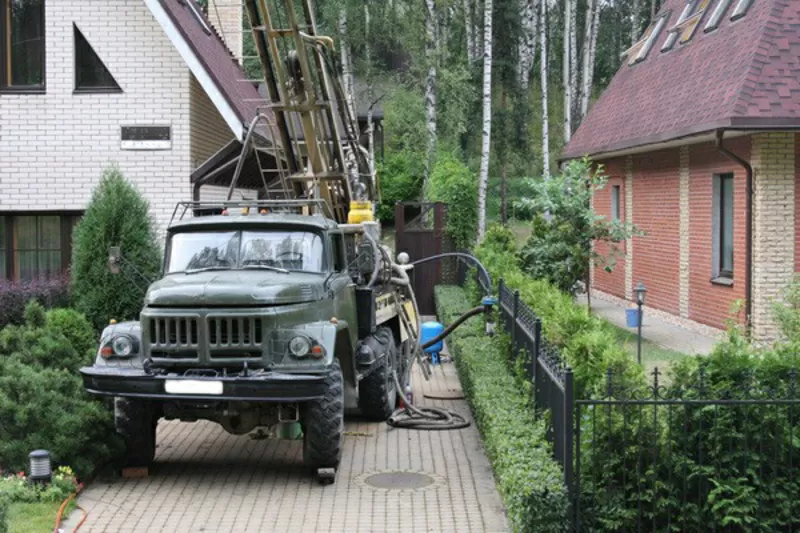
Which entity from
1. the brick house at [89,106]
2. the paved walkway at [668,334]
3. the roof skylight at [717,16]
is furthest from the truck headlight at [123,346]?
the roof skylight at [717,16]

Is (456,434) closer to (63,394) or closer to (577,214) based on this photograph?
(63,394)

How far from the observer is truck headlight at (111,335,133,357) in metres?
9.80

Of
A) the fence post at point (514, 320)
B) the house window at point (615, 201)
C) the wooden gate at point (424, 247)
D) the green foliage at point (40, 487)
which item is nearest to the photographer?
the green foliage at point (40, 487)

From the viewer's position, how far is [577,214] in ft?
58.9

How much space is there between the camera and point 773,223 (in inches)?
635

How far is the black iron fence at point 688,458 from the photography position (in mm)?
7398

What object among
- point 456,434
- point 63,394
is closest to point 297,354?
point 63,394

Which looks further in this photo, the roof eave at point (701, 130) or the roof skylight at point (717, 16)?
the roof skylight at point (717, 16)

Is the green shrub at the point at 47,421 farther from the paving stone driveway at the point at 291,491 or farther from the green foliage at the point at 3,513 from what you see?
the green foliage at the point at 3,513

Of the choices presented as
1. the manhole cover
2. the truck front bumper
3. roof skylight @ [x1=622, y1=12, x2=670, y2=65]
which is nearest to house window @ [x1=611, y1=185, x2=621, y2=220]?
roof skylight @ [x1=622, y1=12, x2=670, y2=65]

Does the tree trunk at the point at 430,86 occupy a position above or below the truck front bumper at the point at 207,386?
above

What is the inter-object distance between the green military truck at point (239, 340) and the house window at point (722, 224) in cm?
943

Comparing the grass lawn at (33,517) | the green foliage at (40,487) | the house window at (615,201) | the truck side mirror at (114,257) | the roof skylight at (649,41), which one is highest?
the roof skylight at (649,41)

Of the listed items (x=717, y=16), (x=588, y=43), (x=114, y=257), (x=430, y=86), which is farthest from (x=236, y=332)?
(x=588, y=43)
